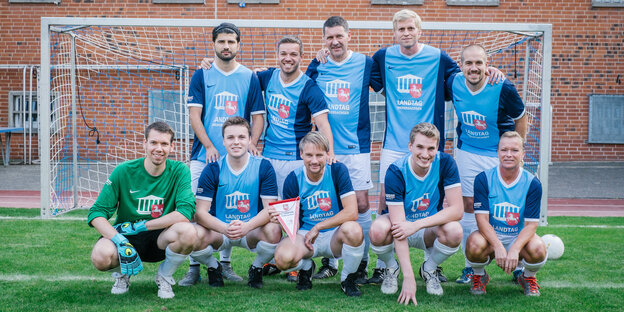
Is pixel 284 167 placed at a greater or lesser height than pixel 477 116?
lesser

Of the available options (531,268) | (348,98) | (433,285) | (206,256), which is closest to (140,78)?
(348,98)

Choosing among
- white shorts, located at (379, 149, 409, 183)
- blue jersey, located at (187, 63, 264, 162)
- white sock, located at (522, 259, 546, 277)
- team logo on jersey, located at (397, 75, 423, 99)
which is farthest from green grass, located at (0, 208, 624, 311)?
team logo on jersey, located at (397, 75, 423, 99)

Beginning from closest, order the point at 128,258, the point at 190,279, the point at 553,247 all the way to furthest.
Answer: the point at 128,258 < the point at 190,279 < the point at 553,247

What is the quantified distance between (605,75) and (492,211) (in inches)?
401

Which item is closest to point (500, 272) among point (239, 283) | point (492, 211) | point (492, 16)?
point (492, 211)

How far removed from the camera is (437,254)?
3.62m

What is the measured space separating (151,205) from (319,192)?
3.56 feet

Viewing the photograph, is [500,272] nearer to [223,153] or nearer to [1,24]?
[223,153]

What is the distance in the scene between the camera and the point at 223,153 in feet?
13.9

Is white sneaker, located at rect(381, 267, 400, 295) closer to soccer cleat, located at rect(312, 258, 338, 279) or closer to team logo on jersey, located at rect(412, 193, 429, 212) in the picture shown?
team logo on jersey, located at rect(412, 193, 429, 212)

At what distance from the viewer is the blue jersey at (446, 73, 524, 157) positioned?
13.2 feet

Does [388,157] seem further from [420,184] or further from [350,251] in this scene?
[350,251]

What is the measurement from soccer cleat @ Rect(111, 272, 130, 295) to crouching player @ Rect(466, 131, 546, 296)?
2.18 m

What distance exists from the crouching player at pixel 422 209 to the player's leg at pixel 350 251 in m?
0.10
